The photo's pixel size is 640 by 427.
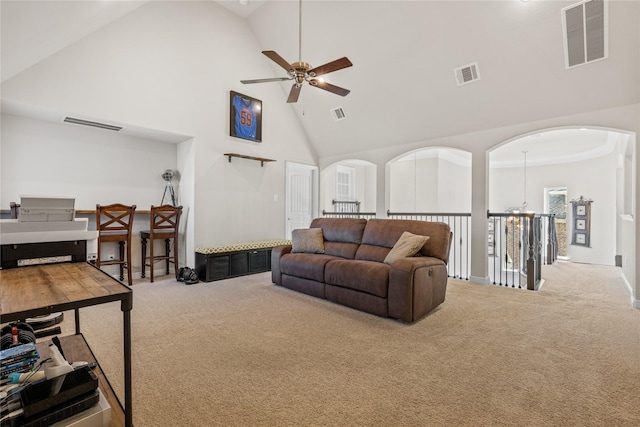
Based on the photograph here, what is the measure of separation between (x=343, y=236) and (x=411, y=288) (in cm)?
165

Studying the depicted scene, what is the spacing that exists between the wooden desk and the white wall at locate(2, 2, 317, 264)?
A: 11.2 feet

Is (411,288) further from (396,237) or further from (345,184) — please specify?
(345,184)

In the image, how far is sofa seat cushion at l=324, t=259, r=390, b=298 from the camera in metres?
3.23

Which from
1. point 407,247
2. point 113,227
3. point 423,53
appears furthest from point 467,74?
point 113,227

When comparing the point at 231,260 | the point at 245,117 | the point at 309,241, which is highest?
the point at 245,117

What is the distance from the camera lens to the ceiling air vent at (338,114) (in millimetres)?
6164

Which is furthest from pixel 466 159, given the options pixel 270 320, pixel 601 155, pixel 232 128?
pixel 270 320

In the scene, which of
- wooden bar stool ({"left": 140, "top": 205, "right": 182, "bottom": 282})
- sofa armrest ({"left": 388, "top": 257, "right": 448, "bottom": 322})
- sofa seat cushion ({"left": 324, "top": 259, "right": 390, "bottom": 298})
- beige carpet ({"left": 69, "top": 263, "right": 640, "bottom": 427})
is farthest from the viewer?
wooden bar stool ({"left": 140, "top": 205, "right": 182, "bottom": 282})

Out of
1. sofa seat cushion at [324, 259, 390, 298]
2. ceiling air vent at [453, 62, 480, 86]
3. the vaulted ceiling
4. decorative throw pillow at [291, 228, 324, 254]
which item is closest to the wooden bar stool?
decorative throw pillow at [291, 228, 324, 254]

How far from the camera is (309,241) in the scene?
460 cm

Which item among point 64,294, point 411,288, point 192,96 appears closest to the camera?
point 64,294

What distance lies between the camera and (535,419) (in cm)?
168

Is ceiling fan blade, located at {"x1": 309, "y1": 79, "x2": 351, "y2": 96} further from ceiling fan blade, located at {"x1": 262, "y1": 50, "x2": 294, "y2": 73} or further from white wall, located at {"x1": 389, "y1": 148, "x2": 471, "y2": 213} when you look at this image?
white wall, located at {"x1": 389, "y1": 148, "x2": 471, "y2": 213}

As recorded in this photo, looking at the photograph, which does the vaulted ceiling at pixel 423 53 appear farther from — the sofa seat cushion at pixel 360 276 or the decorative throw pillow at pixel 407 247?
the sofa seat cushion at pixel 360 276
